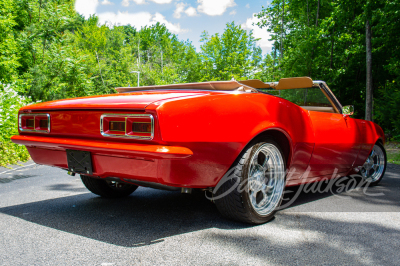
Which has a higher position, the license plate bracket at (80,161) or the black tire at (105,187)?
the license plate bracket at (80,161)

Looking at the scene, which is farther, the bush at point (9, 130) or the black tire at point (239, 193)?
the bush at point (9, 130)

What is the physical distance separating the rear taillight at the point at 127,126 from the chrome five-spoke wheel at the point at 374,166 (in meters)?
3.60

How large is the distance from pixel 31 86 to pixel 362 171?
1702 centimetres

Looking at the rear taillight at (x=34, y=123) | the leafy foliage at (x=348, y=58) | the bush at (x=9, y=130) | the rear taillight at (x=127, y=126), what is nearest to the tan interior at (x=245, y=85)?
the rear taillight at (x=127, y=126)

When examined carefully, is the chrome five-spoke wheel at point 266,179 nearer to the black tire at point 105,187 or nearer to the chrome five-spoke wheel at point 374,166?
the black tire at point 105,187

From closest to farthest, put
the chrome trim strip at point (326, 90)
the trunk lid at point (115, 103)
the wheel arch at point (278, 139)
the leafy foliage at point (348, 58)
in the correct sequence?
the trunk lid at point (115, 103) → the wheel arch at point (278, 139) → the chrome trim strip at point (326, 90) → the leafy foliage at point (348, 58)

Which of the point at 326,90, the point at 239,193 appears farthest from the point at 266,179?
the point at 326,90

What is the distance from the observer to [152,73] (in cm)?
4369

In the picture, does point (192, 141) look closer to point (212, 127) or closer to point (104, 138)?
point (212, 127)

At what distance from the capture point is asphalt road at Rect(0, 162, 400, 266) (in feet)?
6.55

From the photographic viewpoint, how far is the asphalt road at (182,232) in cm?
200

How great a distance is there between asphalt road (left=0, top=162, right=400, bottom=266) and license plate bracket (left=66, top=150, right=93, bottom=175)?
18.2 inches

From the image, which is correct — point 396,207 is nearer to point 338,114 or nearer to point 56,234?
point 338,114

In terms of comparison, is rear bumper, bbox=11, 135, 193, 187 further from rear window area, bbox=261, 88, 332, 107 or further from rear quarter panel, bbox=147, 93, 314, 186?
rear window area, bbox=261, 88, 332, 107
